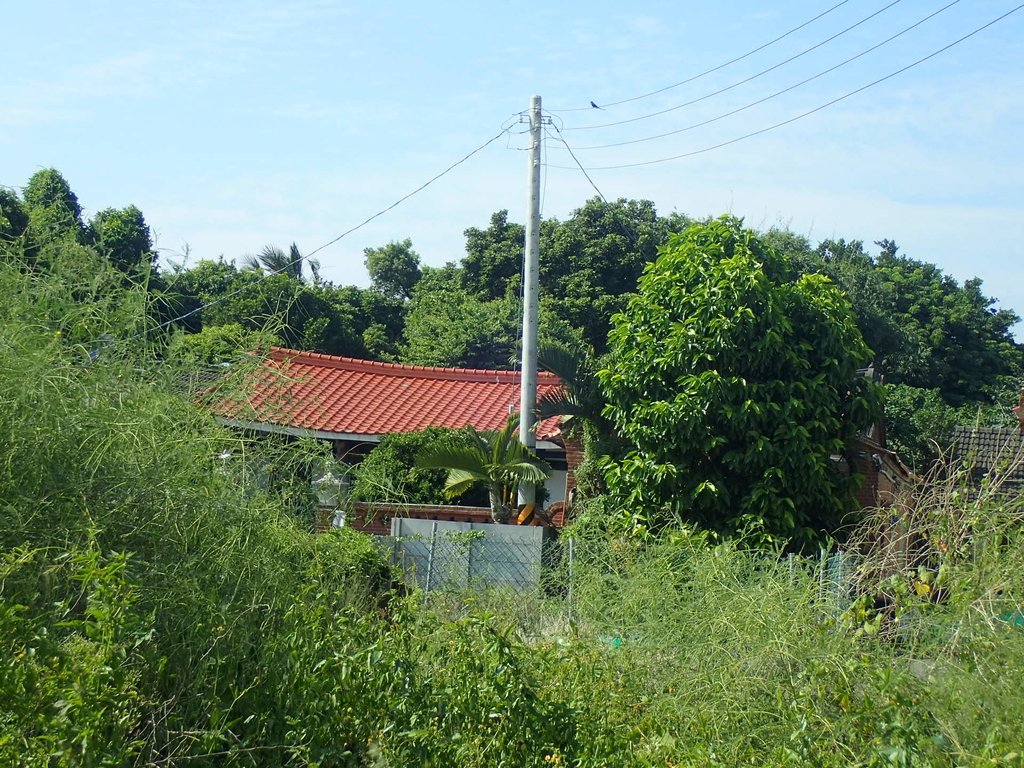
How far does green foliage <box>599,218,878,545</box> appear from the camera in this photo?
1033 cm

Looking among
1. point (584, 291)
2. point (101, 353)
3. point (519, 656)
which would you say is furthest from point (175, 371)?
point (584, 291)

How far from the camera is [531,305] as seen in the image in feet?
42.3

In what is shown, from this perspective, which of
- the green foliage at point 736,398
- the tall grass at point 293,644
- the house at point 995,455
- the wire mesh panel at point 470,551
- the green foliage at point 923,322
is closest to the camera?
the tall grass at point 293,644

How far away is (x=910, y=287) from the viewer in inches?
1369

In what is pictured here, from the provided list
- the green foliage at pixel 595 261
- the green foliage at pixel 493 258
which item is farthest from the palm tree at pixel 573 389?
the green foliage at pixel 493 258

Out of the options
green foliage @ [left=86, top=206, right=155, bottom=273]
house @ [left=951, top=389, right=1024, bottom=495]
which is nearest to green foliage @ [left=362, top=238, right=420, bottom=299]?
green foliage @ [left=86, top=206, right=155, bottom=273]

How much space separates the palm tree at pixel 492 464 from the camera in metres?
12.4

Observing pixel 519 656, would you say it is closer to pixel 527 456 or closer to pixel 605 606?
pixel 605 606

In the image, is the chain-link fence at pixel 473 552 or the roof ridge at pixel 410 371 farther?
the roof ridge at pixel 410 371

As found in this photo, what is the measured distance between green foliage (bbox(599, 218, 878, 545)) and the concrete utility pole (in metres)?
1.65

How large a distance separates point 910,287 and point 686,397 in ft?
88.6

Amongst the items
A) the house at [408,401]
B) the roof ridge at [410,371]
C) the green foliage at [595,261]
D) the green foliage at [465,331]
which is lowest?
the house at [408,401]

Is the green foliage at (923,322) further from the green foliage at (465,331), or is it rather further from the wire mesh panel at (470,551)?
the wire mesh panel at (470,551)

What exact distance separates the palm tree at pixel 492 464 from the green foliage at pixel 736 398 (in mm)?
1557
